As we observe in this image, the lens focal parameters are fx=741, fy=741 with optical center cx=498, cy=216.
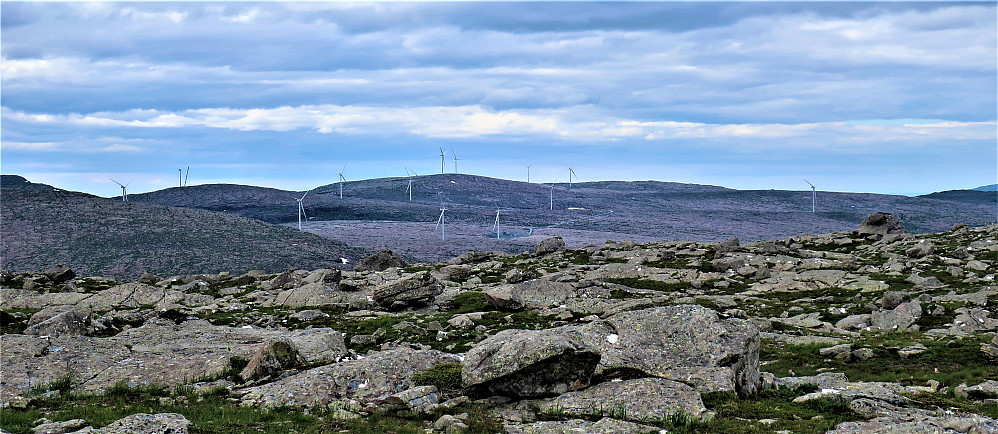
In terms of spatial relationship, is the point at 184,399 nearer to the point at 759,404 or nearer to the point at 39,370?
the point at 39,370

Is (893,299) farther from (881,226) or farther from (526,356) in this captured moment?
(881,226)

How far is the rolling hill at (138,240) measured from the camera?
91312mm

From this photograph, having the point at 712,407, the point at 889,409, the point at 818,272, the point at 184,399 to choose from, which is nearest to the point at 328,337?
the point at 184,399

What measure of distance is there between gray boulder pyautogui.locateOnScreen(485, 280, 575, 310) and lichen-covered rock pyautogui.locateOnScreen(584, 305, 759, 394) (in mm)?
20962

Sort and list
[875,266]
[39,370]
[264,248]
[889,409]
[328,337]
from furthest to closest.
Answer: [264,248], [875,266], [328,337], [39,370], [889,409]

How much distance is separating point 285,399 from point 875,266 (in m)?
57.0

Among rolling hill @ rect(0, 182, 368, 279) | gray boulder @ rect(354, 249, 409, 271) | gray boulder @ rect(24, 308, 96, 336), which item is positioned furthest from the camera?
rolling hill @ rect(0, 182, 368, 279)

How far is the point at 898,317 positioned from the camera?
43.3 meters

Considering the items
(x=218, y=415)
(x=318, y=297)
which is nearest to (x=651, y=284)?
(x=318, y=297)

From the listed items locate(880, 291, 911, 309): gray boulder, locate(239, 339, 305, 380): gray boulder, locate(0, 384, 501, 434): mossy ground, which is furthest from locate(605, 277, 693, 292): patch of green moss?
locate(0, 384, 501, 434): mossy ground

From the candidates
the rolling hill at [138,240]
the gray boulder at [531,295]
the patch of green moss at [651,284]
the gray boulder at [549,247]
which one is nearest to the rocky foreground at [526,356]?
the gray boulder at [531,295]

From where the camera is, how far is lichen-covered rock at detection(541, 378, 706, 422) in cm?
2069

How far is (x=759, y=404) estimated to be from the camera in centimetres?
2197

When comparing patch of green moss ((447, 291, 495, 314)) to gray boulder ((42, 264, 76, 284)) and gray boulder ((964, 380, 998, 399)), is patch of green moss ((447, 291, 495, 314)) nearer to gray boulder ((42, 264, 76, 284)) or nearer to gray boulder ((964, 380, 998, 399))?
gray boulder ((964, 380, 998, 399))
